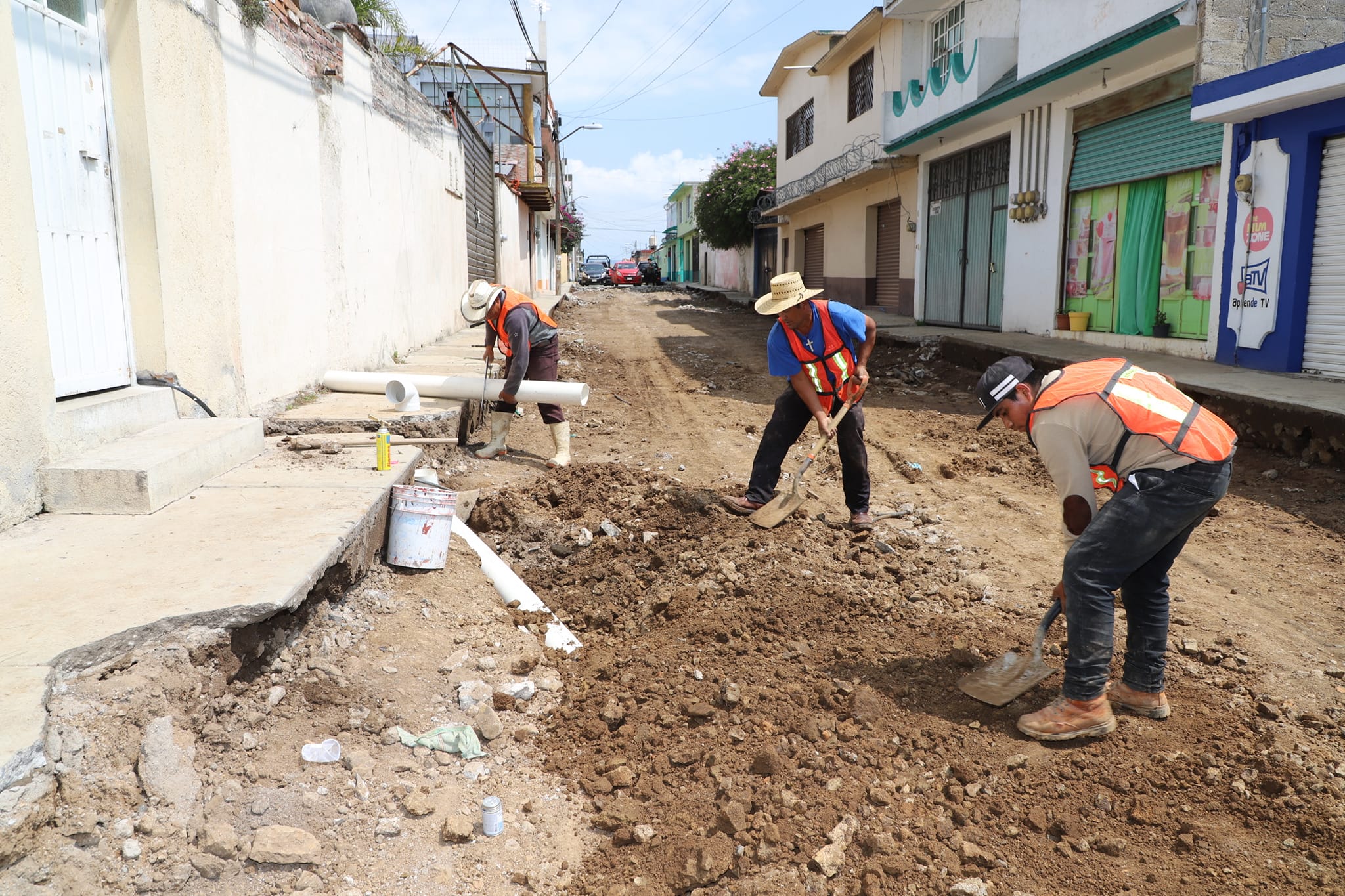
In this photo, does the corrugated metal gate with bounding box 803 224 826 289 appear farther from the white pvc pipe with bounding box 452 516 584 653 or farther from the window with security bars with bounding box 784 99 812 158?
the white pvc pipe with bounding box 452 516 584 653

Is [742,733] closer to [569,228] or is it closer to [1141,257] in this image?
[1141,257]

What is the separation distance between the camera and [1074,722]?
3172 mm

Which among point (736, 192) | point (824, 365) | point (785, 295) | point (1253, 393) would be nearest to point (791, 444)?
point (824, 365)

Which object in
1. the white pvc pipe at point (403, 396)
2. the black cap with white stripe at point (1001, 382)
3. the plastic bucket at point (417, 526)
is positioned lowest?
the plastic bucket at point (417, 526)

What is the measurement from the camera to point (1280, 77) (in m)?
8.52

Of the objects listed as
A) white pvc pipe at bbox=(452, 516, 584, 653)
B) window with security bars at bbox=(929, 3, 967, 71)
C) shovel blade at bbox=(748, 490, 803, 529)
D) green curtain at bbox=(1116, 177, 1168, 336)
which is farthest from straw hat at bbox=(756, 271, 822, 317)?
window with security bars at bbox=(929, 3, 967, 71)

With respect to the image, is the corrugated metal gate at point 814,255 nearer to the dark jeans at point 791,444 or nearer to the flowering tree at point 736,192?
the flowering tree at point 736,192

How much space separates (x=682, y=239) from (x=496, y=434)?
59890 mm

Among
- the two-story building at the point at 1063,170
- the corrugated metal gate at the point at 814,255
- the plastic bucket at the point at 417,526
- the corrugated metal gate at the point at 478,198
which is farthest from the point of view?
the corrugated metal gate at the point at 814,255

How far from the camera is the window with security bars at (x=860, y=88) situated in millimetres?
21500

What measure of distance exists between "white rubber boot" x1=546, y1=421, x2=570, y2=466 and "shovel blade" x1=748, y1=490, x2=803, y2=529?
7.09 feet

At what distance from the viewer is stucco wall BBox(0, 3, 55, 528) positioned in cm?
368

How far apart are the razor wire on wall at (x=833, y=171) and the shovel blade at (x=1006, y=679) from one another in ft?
59.4

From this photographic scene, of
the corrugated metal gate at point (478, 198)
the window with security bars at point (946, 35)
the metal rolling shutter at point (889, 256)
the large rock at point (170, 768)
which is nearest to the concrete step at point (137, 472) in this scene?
the large rock at point (170, 768)
